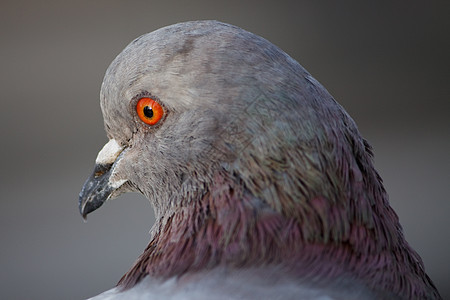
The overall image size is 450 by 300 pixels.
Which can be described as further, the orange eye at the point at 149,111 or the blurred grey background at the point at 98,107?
the blurred grey background at the point at 98,107

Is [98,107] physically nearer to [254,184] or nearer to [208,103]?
[208,103]

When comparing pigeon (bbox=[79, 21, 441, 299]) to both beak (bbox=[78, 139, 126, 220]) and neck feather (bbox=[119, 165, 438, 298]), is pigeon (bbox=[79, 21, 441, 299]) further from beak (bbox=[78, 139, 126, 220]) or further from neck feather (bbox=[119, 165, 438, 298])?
beak (bbox=[78, 139, 126, 220])

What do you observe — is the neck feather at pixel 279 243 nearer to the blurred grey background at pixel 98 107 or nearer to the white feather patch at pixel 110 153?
the white feather patch at pixel 110 153

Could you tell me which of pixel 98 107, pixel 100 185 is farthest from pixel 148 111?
pixel 98 107

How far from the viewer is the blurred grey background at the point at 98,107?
223 inches

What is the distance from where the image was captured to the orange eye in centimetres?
215

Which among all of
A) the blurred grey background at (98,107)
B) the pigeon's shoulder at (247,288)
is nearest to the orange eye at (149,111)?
the pigeon's shoulder at (247,288)

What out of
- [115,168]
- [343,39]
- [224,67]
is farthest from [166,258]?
[343,39]

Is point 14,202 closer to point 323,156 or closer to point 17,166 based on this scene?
point 17,166

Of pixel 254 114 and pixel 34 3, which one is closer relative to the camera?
pixel 254 114

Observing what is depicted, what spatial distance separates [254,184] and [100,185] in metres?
0.77

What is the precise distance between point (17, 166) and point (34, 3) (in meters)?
1.62

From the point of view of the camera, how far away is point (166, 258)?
6.80 ft

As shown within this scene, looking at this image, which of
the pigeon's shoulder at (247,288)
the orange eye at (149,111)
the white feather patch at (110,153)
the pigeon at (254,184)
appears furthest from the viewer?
the white feather patch at (110,153)
